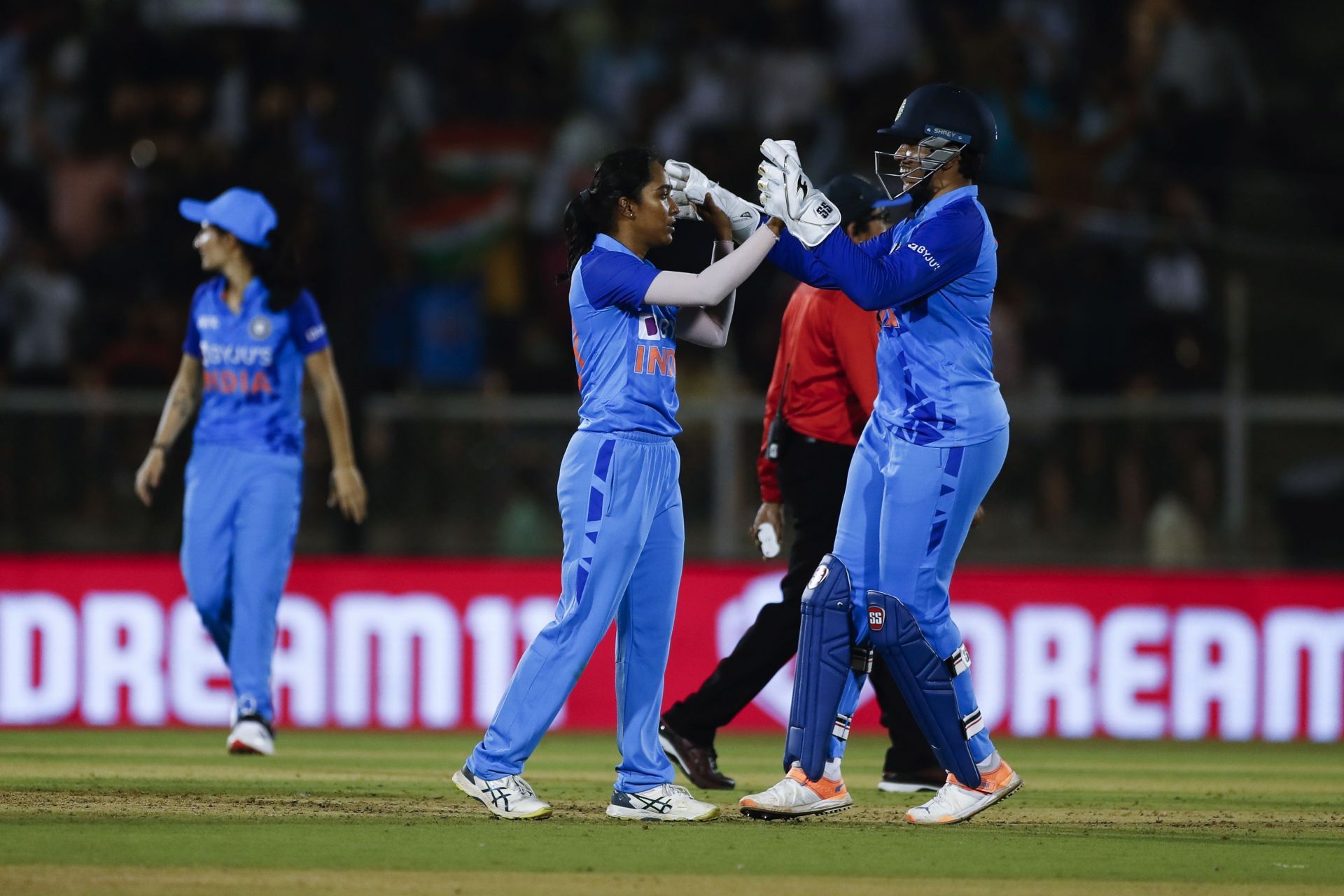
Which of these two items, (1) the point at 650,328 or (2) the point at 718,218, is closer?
(1) the point at 650,328

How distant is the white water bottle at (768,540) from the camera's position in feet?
24.0

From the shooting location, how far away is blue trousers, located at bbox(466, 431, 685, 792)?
6031mm

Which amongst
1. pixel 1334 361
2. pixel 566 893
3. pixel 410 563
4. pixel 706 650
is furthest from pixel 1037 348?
pixel 566 893

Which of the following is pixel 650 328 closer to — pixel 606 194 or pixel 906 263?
pixel 606 194

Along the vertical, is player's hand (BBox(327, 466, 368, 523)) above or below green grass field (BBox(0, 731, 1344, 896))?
above

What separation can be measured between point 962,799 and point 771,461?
1.74 m

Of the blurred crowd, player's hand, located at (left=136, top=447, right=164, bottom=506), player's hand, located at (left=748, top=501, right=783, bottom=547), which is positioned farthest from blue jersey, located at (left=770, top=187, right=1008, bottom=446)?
the blurred crowd

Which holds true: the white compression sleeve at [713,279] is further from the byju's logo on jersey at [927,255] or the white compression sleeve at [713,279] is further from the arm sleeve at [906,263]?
the byju's logo on jersey at [927,255]

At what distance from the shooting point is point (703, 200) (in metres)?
6.27

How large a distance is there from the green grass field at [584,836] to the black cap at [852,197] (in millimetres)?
2172

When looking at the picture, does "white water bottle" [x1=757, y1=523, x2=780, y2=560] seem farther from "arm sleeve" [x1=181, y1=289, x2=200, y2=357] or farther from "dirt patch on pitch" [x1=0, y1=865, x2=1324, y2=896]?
"arm sleeve" [x1=181, y1=289, x2=200, y2=357]

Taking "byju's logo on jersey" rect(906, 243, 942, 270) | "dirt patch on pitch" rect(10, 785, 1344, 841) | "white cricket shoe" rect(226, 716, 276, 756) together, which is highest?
"byju's logo on jersey" rect(906, 243, 942, 270)

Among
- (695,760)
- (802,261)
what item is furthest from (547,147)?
(802,261)

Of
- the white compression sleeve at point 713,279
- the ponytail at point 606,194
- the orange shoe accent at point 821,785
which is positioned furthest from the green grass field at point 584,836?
the ponytail at point 606,194
